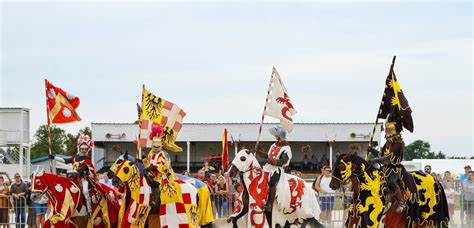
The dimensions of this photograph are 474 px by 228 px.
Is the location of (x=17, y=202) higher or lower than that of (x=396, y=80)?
lower

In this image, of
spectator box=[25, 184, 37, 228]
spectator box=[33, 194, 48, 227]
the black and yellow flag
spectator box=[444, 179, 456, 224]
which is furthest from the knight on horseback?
spectator box=[444, 179, 456, 224]

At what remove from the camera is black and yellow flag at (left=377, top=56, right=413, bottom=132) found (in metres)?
17.5

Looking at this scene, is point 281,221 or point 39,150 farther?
point 39,150

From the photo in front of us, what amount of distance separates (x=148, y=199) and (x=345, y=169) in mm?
3341

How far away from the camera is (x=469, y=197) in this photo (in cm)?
2303

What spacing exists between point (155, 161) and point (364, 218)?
11.9ft

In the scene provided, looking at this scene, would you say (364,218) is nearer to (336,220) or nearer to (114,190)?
(114,190)

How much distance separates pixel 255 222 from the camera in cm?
1809

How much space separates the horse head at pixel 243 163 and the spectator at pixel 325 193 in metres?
4.49

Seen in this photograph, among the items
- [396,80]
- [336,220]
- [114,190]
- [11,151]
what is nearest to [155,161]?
[114,190]

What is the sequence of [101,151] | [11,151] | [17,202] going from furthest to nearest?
[101,151] < [11,151] < [17,202]

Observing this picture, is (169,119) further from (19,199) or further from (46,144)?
(46,144)

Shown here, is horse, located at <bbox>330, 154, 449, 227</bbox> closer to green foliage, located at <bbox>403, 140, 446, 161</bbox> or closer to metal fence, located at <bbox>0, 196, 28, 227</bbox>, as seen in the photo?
metal fence, located at <bbox>0, 196, 28, 227</bbox>

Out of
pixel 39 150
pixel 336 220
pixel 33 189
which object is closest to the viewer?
pixel 33 189
